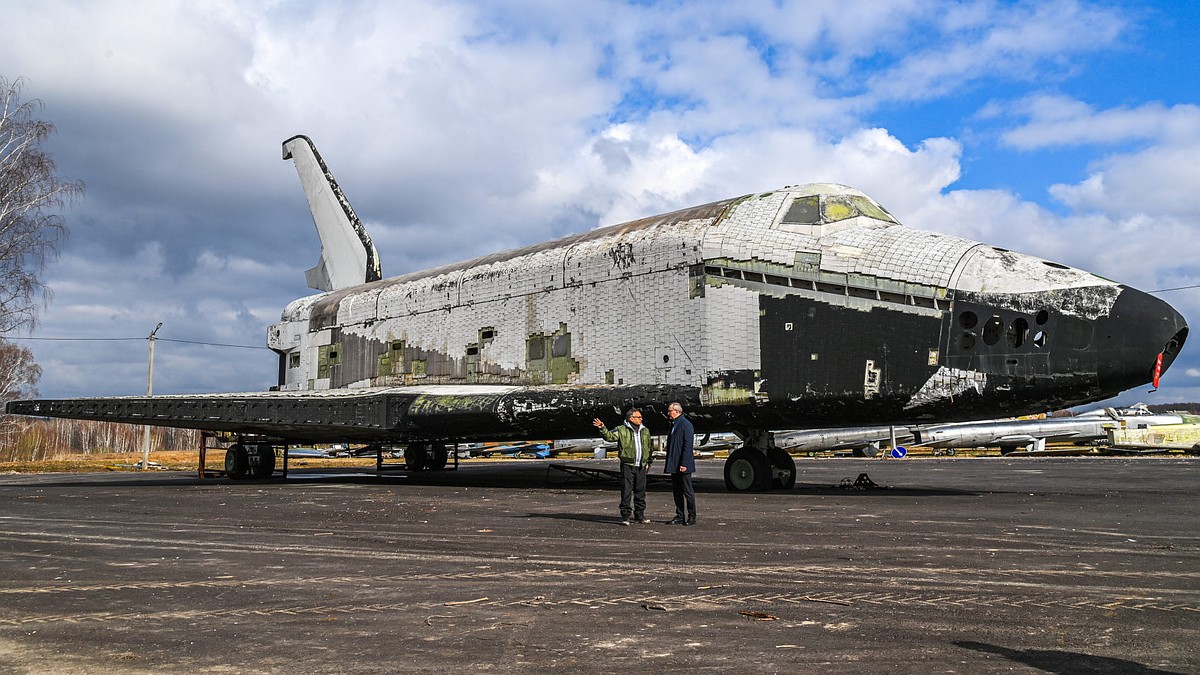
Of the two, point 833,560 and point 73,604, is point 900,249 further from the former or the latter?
point 73,604

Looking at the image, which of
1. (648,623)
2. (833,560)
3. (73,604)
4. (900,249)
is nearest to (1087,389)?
(900,249)

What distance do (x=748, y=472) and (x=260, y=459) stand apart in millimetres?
11518

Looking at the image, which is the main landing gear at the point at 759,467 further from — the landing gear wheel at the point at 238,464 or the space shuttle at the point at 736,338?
the landing gear wheel at the point at 238,464

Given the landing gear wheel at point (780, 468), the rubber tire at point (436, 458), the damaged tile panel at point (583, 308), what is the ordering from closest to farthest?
the damaged tile panel at point (583, 308) → the landing gear wheel at point (780, 468) → the rubber tire at point (436, 458)

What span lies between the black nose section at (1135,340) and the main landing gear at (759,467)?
4650mm

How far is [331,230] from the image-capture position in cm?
2275

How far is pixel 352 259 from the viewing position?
22.2 meters

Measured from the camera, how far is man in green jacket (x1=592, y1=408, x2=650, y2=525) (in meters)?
9.46

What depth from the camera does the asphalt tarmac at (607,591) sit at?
3977mm

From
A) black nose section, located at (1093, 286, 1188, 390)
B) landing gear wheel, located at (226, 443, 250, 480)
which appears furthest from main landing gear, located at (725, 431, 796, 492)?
landing gear wheel, located at (226, 443, 250, 480)

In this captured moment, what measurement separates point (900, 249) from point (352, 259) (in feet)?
47.9


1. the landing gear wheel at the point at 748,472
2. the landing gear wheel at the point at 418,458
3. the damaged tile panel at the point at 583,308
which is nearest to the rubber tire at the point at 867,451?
the landing gear wheel at the point at 418,458

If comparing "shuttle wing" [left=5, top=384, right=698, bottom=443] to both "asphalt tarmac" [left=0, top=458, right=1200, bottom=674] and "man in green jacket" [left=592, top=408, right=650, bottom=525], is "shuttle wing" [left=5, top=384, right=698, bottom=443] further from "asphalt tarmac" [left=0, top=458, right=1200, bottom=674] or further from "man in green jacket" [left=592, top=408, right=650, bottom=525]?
"man in green jacket" [left=592, top=408, right=650, bottom=525]

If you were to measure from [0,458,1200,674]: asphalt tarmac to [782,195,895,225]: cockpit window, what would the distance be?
3.91 m
